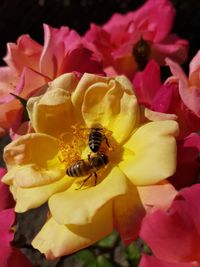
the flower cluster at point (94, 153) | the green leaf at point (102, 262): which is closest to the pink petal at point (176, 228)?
the flower cluster at point (94, 153)

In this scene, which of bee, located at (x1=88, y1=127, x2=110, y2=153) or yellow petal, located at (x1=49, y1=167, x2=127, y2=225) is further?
bee, located at (x1=88, y1=127, x2=110, y2=153)

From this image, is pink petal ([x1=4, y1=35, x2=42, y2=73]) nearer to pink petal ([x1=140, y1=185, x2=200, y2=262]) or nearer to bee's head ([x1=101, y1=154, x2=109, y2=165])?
→ bee's head ([x1=101, y1=154, x2=109, y2=165])

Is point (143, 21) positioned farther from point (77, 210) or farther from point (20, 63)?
point (77, 210)

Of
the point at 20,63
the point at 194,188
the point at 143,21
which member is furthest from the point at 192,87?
the point at 143,21

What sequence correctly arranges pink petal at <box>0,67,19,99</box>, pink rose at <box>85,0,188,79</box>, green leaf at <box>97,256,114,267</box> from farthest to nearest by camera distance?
green leaf at <box>97,256,114,267</box> → pink rose at <box>85,0,188,79</box> → pink petal at <box>0,67,19,99</box>

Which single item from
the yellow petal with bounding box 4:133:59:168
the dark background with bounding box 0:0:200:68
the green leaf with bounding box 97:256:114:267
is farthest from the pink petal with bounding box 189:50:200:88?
the dark background with bounding box 0:0:200:68

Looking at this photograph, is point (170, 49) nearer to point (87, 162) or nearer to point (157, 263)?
point (87, 162)

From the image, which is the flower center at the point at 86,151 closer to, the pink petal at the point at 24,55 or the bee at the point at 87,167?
the bee at the point at 87,167
